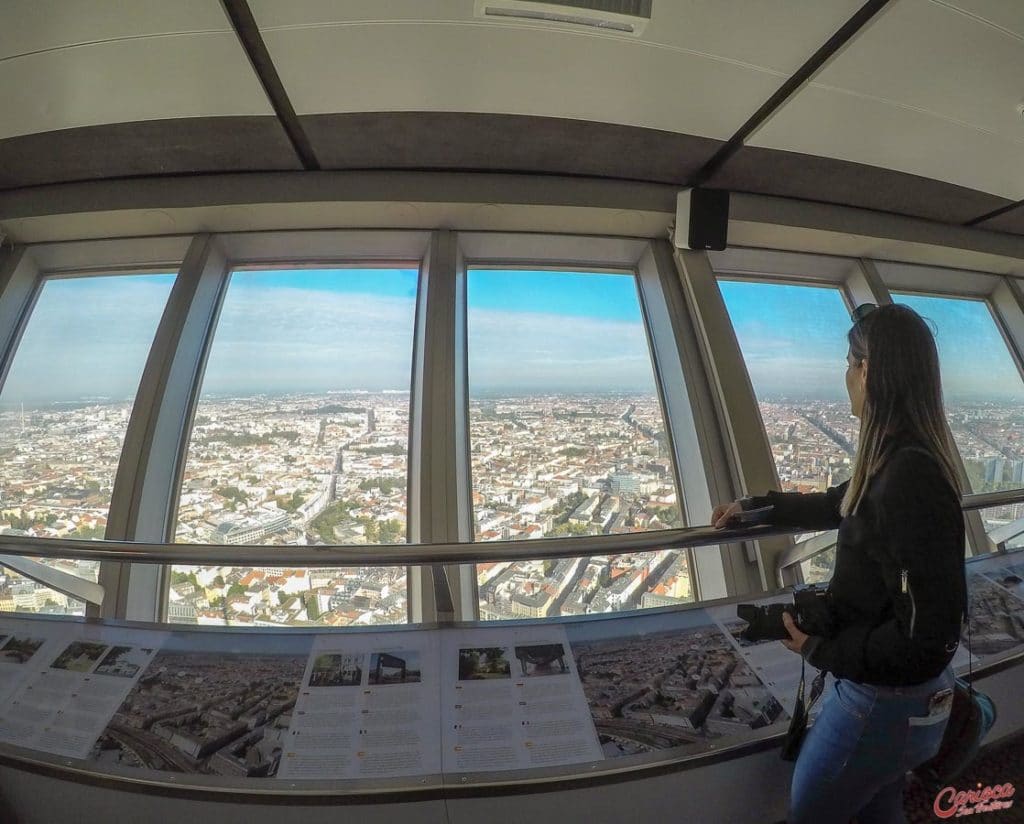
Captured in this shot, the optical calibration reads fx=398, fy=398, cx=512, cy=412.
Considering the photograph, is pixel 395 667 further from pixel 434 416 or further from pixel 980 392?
pixel 980 392

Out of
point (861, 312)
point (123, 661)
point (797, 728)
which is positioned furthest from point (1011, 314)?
point (123, 661)

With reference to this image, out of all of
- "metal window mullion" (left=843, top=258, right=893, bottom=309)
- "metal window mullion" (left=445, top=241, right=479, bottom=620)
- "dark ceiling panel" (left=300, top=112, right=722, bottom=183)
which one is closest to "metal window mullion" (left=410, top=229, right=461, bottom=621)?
"metal window mullion" (left=445, top=241, right=479, bottom=620)

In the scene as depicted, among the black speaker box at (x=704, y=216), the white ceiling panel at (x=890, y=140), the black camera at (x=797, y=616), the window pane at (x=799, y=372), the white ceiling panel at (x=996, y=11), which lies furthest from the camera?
the window pane at (x=799, y=372)

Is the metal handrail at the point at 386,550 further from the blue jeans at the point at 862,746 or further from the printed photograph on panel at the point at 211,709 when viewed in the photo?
the blue jeans at the point at 862,746

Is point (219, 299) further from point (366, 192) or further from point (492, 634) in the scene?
point (492, 634)

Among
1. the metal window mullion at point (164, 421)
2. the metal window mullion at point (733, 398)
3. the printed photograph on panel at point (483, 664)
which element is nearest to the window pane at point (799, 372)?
the metal window mullion at point (733, 398)
